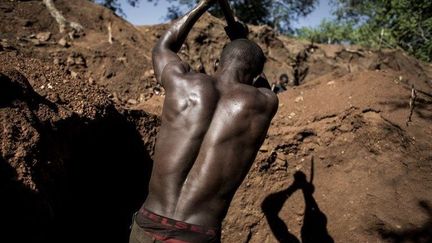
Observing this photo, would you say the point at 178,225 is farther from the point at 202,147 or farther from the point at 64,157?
the point at 64,157

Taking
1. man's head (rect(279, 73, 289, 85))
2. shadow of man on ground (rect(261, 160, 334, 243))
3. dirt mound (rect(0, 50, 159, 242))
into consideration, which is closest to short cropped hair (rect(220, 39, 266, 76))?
dirt mound (rect(0, 50, 159, 242))

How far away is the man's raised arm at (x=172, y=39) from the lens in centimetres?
246

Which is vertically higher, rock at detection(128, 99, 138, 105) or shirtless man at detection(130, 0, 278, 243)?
shirtless man at detection(130, 0, 278, 243)

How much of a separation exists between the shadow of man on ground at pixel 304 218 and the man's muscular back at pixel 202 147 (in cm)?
196

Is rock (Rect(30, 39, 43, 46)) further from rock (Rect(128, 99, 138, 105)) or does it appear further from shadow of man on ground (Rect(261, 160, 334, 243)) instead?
shadow of man on ground (Rect(261, 160, 334, 243))

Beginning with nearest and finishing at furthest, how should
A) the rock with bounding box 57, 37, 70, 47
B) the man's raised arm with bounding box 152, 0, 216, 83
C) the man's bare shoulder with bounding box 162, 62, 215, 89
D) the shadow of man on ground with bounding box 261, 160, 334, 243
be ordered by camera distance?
the man's bare shoulder with bounding box 162, 62, 215, 89
the man's raised arm with bounding box 152, 0, 216, 83
the shadow of man on ground with bounding box 261, 160, 334, 243
the rock with bounding box 57, 37, 70, 47

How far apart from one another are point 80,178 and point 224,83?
1.50 m

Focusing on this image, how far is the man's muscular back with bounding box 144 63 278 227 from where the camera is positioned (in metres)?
2.06

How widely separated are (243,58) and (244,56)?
18 millimetres

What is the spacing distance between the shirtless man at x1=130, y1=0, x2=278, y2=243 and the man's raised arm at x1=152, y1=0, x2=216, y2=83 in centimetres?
21

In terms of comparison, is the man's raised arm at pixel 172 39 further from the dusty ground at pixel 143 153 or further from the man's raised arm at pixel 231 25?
the dusty ground at pixel 143 153

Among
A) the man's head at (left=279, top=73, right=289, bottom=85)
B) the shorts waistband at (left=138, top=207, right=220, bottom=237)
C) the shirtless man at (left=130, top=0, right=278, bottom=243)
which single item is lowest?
the man's head at (left=279, top=73, right=289, bottom=85)

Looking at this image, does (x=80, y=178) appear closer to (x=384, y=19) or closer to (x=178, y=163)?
(x=178, y=163)

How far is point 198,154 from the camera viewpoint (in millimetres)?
2086
